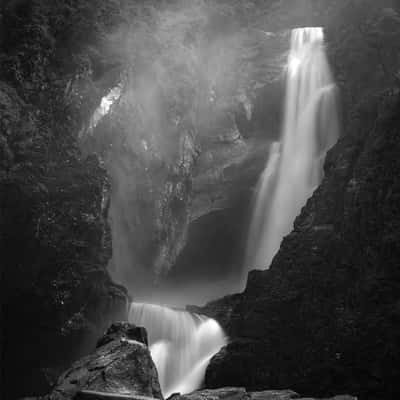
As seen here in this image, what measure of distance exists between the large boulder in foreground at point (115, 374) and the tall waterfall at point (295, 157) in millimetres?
13945

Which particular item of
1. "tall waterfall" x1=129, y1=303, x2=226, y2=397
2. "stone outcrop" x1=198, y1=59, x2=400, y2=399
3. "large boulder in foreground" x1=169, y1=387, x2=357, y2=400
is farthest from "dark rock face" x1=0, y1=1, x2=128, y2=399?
"large boulder in foreground" x1=169, y1=387, x2=357, y2=400

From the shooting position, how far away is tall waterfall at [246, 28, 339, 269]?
28.7 meters

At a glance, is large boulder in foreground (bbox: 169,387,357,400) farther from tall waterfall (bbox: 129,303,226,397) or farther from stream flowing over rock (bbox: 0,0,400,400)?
tall waterfall (bbox: 129,303,226,397)

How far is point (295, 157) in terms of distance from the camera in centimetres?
3138

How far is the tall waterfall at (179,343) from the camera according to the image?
20562 mm

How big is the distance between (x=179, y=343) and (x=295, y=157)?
14.0 m

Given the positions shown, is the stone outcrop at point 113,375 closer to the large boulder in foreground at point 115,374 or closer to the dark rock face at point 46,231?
the large boulder in foreground at point 115,374

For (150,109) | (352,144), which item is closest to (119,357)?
(352,144)

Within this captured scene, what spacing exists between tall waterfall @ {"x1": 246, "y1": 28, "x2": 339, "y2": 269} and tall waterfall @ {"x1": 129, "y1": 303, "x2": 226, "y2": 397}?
22.3ft

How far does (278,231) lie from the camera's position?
93.0 feet

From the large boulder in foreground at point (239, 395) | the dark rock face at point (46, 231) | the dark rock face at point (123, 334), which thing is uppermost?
the dark rock face at point (46, 231)

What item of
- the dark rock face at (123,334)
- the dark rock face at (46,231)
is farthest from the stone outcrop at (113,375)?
the dark rock face at (46,231)

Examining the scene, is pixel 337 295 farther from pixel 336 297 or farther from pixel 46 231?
pixel 46 231

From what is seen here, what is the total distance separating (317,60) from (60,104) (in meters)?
18.7
